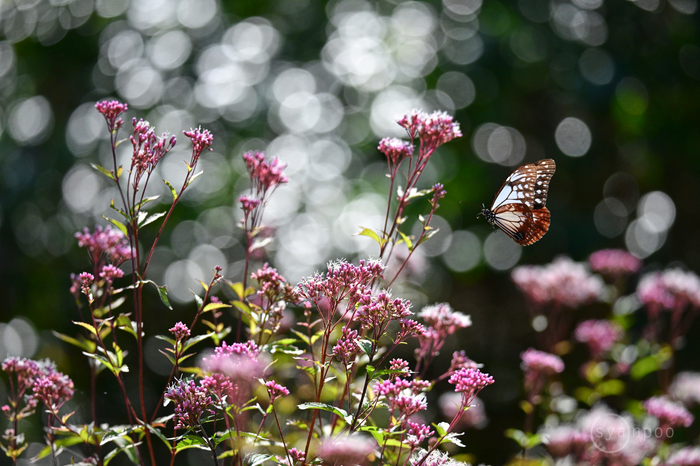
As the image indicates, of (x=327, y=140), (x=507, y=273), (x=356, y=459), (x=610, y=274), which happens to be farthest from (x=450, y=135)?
(x=327, y=140)

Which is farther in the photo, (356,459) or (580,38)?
(580,38)

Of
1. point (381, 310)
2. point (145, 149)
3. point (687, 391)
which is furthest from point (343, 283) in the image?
point (687, 391)

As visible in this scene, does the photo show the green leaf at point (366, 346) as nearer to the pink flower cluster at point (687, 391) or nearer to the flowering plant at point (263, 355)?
the flowering plant at point (263, 355)

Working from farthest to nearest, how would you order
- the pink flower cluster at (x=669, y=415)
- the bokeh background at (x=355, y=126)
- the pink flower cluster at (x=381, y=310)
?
1. the bokeh background at (x=355, y=126)
2. the pink flower cluster at (x=669, y=415)
3. the pink flower cluster at (x=381, y=310)

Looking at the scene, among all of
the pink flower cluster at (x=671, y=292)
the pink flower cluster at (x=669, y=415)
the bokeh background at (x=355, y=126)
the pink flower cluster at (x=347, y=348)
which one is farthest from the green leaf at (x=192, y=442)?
the bokeh background at (x=355, y=126)

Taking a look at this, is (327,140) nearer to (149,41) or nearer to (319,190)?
(319,190)
